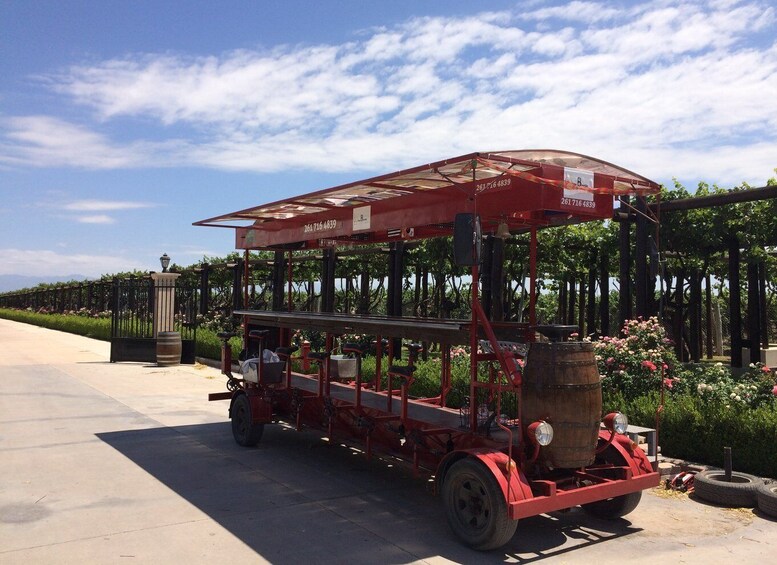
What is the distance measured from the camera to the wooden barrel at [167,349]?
19.3 m

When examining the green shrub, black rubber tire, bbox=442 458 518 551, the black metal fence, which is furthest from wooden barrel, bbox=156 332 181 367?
black rubber tire, bbox=442 458 518 551

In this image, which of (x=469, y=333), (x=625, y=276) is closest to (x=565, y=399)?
(x=469, y=333)

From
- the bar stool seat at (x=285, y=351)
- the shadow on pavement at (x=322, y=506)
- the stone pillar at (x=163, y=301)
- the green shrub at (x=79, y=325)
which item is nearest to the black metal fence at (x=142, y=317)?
the stone pillar at (x=163, y=301)

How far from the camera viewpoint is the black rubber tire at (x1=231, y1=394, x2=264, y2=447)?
8.68m

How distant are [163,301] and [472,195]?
55.9 feet

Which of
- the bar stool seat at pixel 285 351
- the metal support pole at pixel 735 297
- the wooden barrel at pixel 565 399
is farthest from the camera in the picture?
the metal support pole at pixel 735 297

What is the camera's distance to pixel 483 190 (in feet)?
21.5

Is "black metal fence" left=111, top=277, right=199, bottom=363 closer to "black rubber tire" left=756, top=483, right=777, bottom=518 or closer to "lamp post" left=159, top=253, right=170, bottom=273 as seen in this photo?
"lamp post" left=159, top=253, right=170, bottom=273

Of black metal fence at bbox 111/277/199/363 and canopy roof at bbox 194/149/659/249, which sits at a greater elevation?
canopy roof at bbox 194/149/659/249

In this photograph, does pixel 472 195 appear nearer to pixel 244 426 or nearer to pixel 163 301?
pixel 244 426

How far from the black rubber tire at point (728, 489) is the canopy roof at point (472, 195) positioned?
2.84 metres

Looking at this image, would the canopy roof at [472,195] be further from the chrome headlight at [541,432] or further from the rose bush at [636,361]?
the rose bush at [636,361]

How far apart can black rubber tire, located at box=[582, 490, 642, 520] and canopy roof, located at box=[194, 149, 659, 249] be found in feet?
8.48

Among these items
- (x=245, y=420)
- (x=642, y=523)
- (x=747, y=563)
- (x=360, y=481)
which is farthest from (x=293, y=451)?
(x=747, y=563)
